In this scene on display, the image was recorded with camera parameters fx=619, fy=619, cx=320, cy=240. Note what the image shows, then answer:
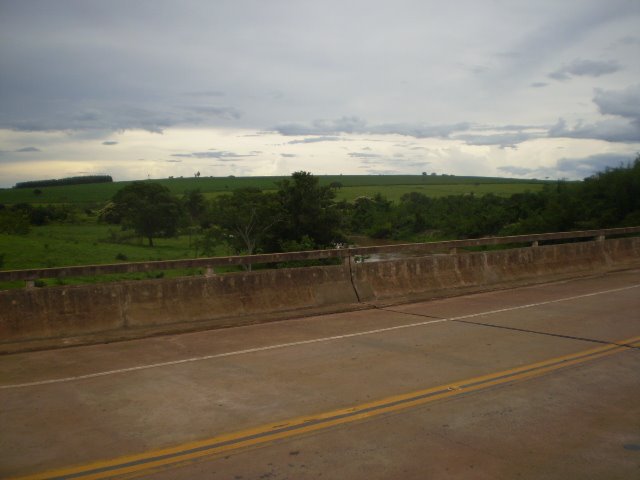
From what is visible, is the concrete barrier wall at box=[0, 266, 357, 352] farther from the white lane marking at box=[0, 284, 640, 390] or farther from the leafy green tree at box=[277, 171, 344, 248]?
the leafy green tree at box=[277, 171, 344, 248]

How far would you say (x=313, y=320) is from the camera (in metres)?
11.1

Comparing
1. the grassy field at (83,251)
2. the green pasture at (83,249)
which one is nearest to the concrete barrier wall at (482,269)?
the grassy field at (83,251)

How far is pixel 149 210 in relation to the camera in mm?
64562

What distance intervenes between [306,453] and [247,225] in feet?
132

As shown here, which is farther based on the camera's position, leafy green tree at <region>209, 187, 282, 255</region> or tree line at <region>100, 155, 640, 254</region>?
leafy green tree at <region>209, 187, 282, 255</region>

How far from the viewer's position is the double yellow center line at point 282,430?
4.79 metres

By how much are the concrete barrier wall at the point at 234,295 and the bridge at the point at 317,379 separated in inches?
1.2

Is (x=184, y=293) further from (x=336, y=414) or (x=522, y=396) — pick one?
(x=522, y=396)

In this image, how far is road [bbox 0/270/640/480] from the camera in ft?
16.1

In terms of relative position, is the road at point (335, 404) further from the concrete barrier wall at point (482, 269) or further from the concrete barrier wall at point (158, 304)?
the concrete barrier wall at point (482, 269)

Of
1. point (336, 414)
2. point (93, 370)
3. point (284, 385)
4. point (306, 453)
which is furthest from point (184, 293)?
point (306, 453)

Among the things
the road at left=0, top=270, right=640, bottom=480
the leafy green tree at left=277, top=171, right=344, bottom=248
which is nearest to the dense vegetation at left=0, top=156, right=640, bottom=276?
the leafy green tree at left=277, top=171, right=344, bottom=248

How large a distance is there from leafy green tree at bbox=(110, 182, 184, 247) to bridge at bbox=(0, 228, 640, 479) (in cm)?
5485

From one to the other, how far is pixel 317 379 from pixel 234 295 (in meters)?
4.28
